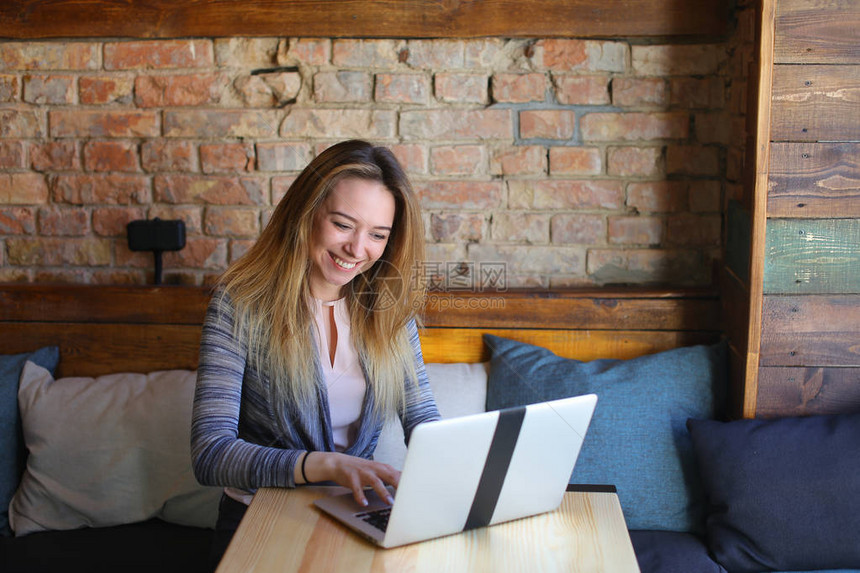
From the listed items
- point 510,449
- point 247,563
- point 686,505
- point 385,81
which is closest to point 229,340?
point 247,563

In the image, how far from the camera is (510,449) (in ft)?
3.55

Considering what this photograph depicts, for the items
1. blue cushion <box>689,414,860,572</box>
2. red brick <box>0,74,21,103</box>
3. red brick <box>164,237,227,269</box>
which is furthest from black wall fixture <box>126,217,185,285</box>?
blue cushion <box>689,414,860,572</box>

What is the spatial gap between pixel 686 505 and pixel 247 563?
3.81 feet

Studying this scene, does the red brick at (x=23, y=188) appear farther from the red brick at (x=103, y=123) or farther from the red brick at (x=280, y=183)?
the red brick at (x=280, y=183)

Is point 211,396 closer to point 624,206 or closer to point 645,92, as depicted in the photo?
point 624,206

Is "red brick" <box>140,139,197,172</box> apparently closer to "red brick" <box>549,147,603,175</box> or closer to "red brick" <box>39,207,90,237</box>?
"red brick" <box>39,207,90,237</box>

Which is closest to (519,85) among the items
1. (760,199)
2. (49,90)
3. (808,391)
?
(760,199)

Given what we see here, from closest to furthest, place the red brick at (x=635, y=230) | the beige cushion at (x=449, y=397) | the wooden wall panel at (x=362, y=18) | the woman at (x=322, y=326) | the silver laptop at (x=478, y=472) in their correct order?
the silver laptop at (x=478, y=472) < the woman at (x=322, y=326) < the beige cushion at (x=449, y=397) < the wooden wall panel at (x=362, y=18) < the red brick at (x=635, y=230)

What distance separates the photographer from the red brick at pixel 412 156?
7.01 ft

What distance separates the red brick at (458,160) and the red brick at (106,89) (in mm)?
845

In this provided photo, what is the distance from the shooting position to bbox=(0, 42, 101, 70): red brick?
2.15 m

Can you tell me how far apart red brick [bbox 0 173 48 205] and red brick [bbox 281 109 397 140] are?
70cm

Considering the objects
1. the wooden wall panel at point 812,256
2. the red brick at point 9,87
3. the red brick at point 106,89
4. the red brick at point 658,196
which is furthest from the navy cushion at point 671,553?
the red brick at point 9,87

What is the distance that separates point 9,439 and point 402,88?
135 centimetres
